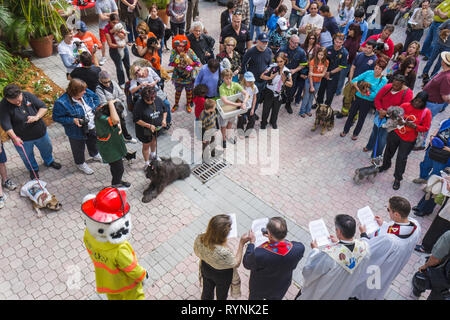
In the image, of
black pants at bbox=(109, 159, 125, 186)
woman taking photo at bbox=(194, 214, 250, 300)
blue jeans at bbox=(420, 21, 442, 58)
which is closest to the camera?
woman taking photo at bbox=(194, 214, 250, 300)

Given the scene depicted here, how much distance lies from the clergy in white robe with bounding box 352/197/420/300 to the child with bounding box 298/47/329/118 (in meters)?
4.72

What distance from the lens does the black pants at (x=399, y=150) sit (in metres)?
6.64

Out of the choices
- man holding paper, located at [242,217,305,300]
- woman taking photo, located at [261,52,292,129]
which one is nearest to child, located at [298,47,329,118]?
woman taking photo, located at [261,52,292,129]

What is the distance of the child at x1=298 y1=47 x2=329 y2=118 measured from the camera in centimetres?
798

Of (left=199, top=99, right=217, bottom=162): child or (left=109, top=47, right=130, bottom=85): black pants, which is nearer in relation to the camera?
(left=199, top=99, right=217, bottom=162): child

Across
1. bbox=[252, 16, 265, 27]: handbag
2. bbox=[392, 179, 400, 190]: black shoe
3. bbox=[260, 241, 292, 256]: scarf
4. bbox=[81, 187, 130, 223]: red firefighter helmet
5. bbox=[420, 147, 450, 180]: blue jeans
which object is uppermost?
bbox=[81, 187, 130, 223]: red firefighter helmet

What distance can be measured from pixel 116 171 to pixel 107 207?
281 centimetres

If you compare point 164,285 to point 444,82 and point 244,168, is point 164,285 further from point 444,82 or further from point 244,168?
point 444,82

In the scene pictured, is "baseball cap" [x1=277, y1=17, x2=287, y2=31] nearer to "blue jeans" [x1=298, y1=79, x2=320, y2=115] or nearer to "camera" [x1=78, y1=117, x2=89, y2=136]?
"blue jeans" [x1=298, y1=79, x2=320, y2=115]

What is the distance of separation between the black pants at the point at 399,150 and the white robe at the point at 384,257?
9.39ft

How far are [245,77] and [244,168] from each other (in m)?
1.88

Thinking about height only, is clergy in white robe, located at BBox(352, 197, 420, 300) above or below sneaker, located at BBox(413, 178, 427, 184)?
above

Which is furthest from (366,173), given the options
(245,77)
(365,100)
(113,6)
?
(113,6)

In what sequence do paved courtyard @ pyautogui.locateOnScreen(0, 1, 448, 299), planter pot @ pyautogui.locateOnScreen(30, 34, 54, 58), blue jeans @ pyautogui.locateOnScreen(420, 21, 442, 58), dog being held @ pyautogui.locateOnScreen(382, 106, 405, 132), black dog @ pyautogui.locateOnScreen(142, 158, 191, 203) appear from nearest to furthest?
paved courtyard @ pyautogui.locateOnScreen(0, 1, 448, 299) < black dog @ pyautogui.locateOnScreen(142, 158, 191, 203) < dog being held @ pyautogui.locateOnScreen(382, 106, 405, 132) < planter pot @ pyautogui.locateOnScreen(30, 34, 54, 58) < blue jeans @ pyautogui.locateOnScreen(420, 21, 442, 58)
